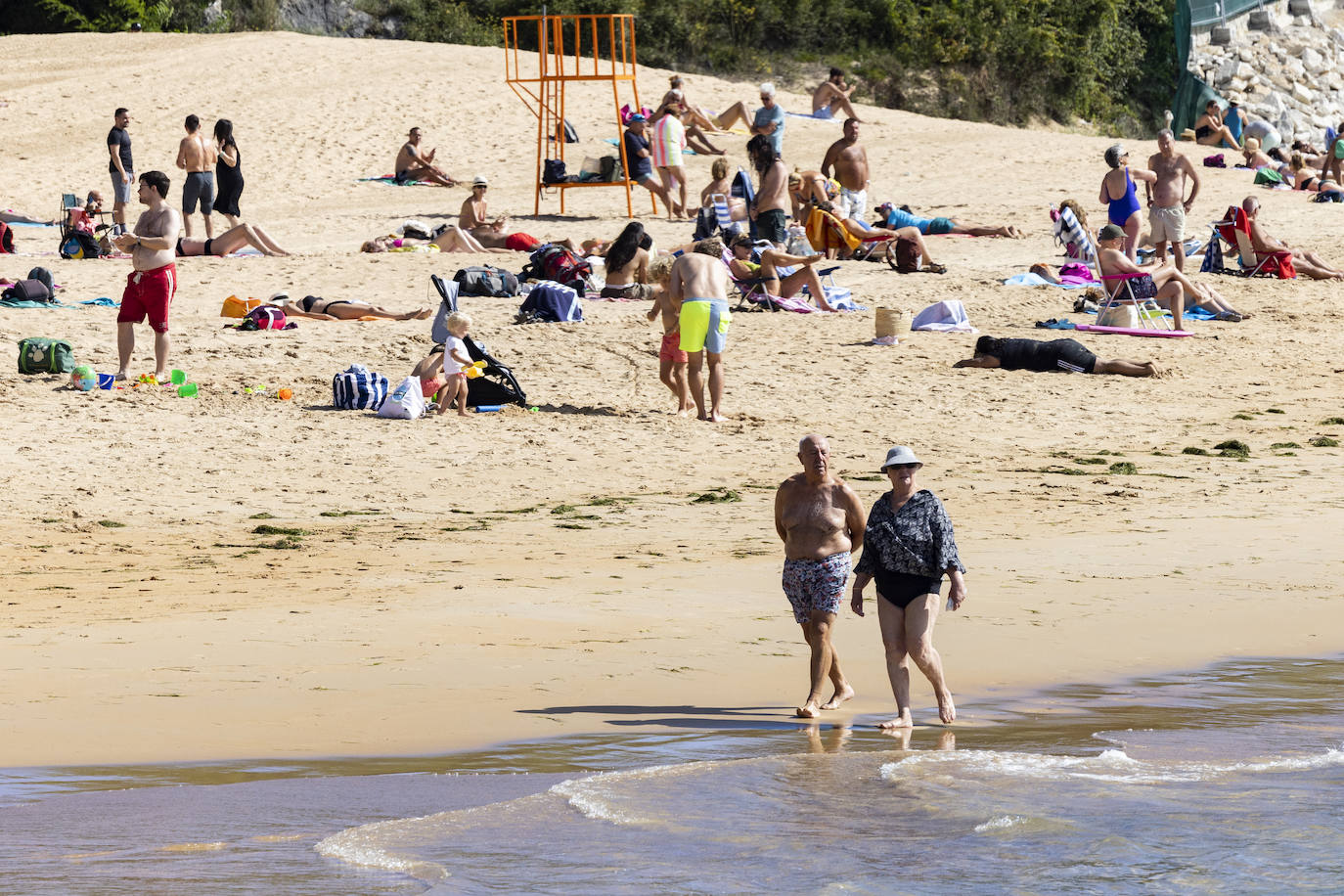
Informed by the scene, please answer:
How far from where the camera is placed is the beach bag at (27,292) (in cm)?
1494

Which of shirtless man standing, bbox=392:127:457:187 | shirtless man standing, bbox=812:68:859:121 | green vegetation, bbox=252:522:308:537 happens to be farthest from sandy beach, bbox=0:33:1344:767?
shirtless man standing, bbox=812:68:859:121

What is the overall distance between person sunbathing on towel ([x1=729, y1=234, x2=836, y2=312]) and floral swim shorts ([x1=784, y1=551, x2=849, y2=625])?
9.14 metres

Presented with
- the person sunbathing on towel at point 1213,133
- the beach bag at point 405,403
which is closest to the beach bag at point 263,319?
the beach bag at point 405,403

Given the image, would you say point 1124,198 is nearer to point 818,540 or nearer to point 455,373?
point 455,373

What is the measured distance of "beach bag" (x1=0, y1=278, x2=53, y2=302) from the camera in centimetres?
1494

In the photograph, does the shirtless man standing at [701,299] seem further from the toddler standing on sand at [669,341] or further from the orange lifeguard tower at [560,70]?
the orange lifeguard tower at [560,70]

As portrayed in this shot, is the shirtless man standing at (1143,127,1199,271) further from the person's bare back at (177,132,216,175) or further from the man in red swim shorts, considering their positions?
the person's bare back at (177,132,216,175)

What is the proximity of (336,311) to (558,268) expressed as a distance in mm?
2474

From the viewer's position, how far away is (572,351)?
1455cm

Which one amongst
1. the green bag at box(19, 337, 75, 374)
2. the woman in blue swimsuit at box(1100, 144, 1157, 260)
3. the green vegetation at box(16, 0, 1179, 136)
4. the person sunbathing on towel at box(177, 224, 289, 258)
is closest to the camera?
the green bag at box(19, 337, 75, 374)

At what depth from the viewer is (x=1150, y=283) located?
52.3 feet

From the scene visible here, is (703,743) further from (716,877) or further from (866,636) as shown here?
(866,636)

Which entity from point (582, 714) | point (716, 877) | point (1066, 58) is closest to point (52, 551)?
point (582, 714)

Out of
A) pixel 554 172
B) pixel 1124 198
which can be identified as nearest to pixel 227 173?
pixel 554 172
